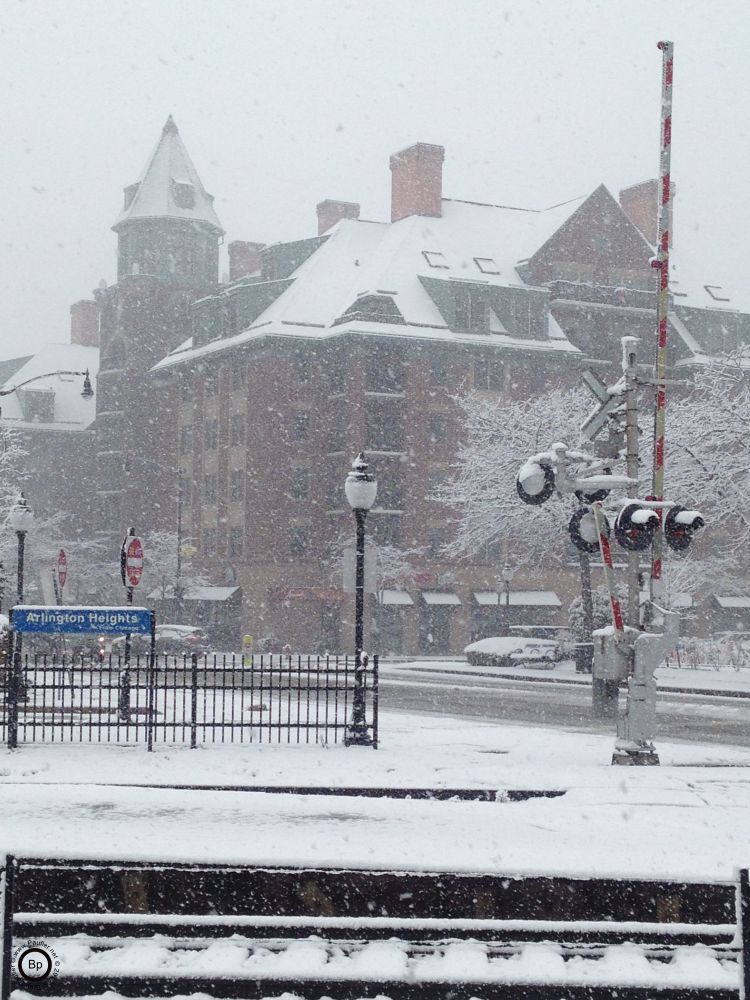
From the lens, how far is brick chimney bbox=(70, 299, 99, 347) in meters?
95.5

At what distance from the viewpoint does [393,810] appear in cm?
1140

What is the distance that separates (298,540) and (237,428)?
6541mm

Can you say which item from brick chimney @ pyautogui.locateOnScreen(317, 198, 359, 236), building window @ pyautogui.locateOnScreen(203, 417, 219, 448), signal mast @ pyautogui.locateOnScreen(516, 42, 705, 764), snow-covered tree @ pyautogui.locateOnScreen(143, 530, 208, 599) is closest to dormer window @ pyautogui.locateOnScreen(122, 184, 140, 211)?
brick chimney @ pyautogui.locateOnScreen(317, 198, 359, 236)

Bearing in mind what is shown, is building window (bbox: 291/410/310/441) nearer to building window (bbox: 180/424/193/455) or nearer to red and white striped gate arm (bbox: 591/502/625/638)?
building window (bbox: 180/424/193/455)

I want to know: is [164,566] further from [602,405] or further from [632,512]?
[632,512]

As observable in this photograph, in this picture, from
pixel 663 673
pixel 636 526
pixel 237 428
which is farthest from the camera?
pixel 237 428

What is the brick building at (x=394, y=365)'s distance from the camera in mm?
59531

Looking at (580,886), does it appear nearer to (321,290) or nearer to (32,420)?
(321,290)

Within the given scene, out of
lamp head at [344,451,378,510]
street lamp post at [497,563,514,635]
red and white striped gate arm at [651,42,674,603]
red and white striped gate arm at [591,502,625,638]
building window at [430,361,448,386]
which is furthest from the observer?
building window at [430,361,448,386]

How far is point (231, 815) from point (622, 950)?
15.3 ft

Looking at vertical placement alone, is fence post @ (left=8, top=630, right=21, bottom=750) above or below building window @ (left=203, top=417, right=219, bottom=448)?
below

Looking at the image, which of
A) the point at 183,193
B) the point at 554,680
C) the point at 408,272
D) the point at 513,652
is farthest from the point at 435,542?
the point at 183,193

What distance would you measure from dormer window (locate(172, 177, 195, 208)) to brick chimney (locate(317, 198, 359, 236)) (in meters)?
9.91

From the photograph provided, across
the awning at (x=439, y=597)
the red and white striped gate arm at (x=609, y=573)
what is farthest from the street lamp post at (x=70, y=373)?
the awning at (x=439, y=597)
